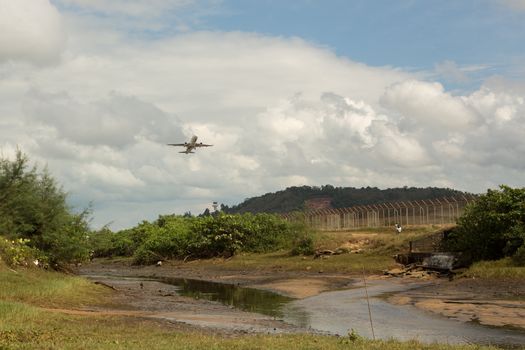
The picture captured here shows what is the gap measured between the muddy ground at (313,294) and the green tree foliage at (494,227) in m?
3.73

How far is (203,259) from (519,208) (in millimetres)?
37562

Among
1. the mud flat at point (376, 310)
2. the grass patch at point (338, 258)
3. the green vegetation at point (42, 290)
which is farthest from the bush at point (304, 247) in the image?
the green vegetation at point (42, 290)

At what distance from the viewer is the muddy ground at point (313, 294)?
23267 mm

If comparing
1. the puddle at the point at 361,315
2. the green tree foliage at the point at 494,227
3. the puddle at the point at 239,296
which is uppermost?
the green tree foliage at the point at 494,227

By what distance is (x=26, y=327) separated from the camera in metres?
16.8

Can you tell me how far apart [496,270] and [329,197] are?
419ft

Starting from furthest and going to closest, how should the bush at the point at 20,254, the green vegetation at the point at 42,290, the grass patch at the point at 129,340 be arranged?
the bush at the point at 20,254, the green vegetation at the point at 42,290, the grass patch at the point at 129,340

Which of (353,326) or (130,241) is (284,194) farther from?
(353,326)

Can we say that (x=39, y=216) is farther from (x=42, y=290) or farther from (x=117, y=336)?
(x=117, y=336)

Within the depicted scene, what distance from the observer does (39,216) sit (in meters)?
37.7

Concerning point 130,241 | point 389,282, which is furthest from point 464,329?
point 130,241

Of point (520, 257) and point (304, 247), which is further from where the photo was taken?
point (304, 247)

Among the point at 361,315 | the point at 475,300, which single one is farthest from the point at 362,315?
the point at 475,300

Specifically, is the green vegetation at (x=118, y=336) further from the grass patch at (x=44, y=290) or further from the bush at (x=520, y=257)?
the bush at (x=520, y=257)
